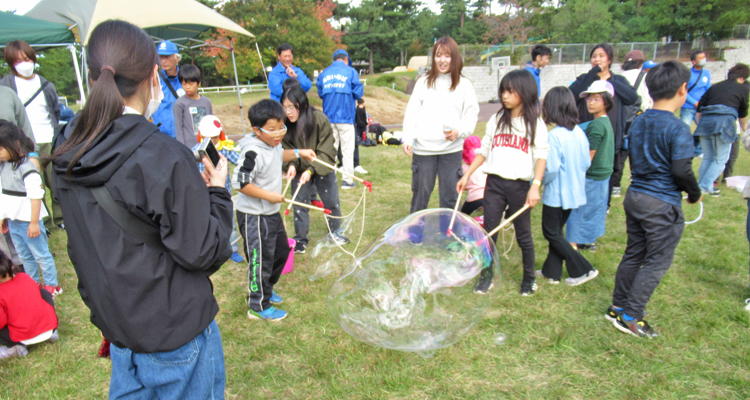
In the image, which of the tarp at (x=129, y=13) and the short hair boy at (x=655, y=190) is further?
the tarp at (x=129, y=13)

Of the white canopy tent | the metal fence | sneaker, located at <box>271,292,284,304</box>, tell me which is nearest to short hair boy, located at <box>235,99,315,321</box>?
sneaker, located at <box>271,292,284,304</box>

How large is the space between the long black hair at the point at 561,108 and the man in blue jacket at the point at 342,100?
3.78m

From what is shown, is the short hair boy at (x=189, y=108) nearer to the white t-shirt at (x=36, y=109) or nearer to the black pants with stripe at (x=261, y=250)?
the black pants with stripe at (x=261, y=250)

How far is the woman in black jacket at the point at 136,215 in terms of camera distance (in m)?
1.30

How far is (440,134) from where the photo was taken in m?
4.21

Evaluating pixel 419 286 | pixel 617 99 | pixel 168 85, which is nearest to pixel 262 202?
pixel 419 286

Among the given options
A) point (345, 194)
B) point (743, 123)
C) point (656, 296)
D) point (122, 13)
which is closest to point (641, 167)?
point (656, 296)

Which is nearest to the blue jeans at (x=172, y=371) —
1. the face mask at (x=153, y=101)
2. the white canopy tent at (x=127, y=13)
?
the face mask at (x=153, y=101)

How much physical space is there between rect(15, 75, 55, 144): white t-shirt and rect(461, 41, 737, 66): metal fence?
87.8ft

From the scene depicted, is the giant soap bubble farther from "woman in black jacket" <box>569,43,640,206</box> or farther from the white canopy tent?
the white canopy tent

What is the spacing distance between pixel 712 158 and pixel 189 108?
6.99m

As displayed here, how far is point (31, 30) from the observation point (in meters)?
6.12

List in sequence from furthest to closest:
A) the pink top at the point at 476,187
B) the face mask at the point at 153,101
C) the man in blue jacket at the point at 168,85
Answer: the pink top at the point at 476,187 → the man in blue jacket at the point at 168,85 → the face mask at the point at 153,101

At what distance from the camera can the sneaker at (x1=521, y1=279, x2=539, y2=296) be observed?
3.71 metres
